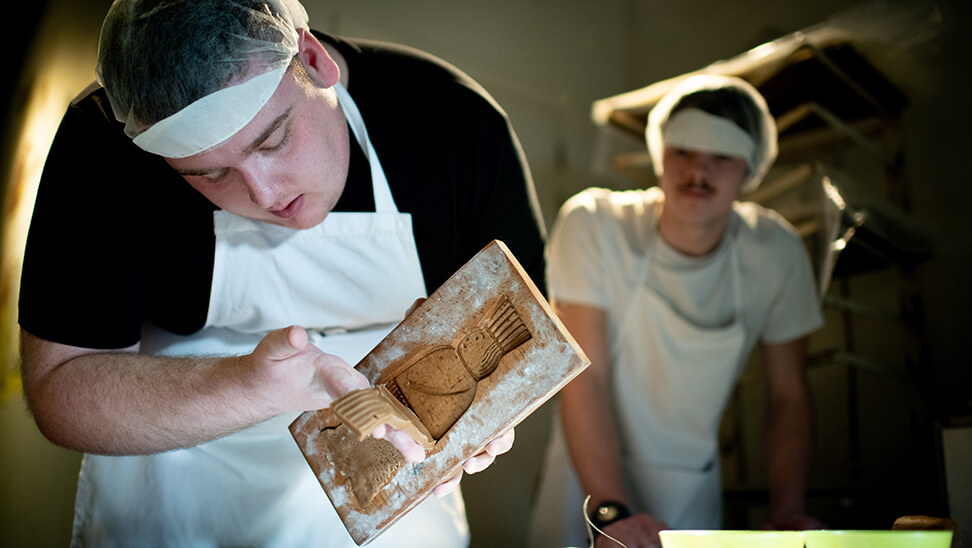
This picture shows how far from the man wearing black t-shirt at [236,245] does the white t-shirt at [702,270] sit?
0.59 m

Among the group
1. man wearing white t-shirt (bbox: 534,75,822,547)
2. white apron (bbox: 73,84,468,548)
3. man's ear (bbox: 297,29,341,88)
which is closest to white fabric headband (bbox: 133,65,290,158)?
man's ear (bbox: 297,29,341,88)

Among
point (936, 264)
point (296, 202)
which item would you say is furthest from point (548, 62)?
point (296, 202)

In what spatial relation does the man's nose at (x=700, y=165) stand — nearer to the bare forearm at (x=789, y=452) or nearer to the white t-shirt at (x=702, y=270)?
the white t-shirt at (x=702, y=270)

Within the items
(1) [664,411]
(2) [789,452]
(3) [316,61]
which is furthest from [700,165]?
(3) [316,61]

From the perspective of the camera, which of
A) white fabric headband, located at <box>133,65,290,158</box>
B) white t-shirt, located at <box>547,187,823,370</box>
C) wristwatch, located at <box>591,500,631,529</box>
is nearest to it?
white fabric headband, located at <box>133,65,290,158</box>

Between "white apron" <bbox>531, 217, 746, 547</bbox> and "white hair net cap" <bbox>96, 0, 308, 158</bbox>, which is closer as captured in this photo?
"white hair net cap" <bbox>96, 0, 308, 158</bbox>

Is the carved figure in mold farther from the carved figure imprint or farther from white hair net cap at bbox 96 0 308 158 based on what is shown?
white hair net cap at bbox 96 0 308 158

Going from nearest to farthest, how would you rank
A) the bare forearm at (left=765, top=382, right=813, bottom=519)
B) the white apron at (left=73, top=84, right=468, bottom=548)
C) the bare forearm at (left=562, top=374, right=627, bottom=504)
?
1. the white apron at (left=73, top=84, right=468, bottom=548)
2. the bare forearm at (left=562, top=374, right=627, bottom=504)
3. the bare forearm at (left=765, top=382, right=813, bottom=519)

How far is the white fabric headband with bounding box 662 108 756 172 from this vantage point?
5.82 feet

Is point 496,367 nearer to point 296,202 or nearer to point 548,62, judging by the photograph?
point 296,202

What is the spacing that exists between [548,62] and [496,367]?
1808 millimetres

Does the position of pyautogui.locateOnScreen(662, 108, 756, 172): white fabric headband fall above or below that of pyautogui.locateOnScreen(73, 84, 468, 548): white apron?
above

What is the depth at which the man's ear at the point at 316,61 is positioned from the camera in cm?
105

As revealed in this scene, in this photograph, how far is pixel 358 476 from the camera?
3.14 feet
